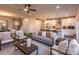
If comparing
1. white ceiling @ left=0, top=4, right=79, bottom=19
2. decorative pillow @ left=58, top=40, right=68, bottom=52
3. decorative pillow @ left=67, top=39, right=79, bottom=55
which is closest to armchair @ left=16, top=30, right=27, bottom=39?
white ceiling @ left=0, top=4, right=79, bottom=19

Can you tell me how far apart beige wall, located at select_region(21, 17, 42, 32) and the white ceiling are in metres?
0.11

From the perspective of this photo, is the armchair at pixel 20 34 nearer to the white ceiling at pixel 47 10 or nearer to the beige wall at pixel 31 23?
the beige wall at pixel 31 23

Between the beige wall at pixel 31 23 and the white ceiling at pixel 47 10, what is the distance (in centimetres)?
11

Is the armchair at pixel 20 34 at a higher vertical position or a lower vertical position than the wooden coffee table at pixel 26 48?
higher

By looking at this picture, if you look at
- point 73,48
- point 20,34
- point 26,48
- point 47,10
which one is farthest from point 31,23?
point 73,48

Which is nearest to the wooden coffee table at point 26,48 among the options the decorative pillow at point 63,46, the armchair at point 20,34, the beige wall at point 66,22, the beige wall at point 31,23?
the armchair at point 20,34

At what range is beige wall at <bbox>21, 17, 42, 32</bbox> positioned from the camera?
7.52 ft

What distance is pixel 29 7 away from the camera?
215 cm

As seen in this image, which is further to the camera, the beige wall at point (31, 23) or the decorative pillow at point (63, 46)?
the beige wall at point (31, 23)

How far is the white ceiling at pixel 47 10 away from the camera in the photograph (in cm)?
213

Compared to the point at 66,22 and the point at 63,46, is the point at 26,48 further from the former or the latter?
the point at 66,22

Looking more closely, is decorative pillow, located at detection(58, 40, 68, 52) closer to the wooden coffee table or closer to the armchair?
the wooden coffee table
